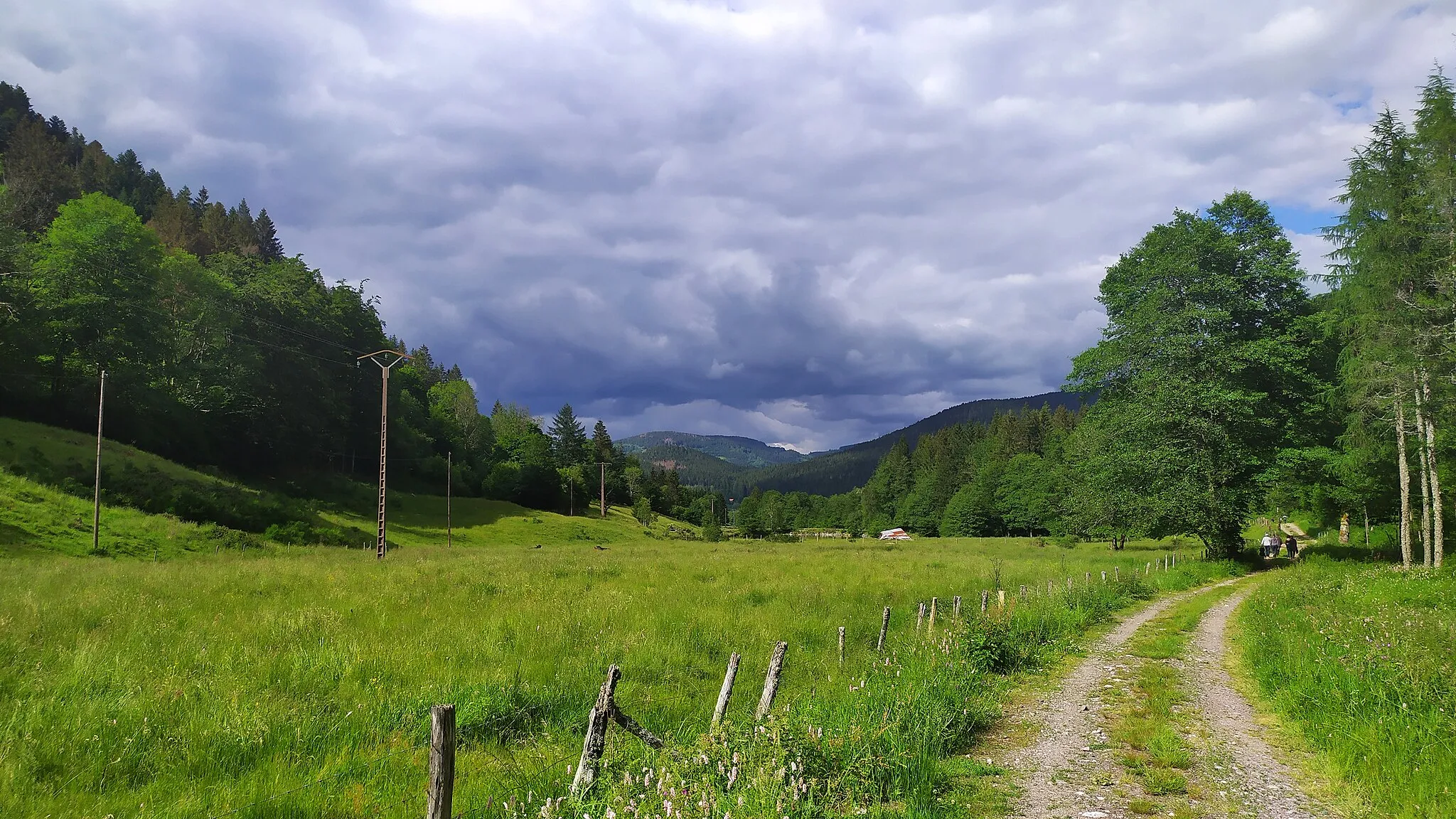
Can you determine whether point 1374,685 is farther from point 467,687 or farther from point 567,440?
point 567,440

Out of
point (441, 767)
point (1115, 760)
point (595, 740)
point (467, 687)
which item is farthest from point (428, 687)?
point (1115, 760)

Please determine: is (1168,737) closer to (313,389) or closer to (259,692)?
(259,692)

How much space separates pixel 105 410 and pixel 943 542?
7531 centimetres

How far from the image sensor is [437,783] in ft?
11.9

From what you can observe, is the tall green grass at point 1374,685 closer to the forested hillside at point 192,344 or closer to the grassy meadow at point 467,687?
the grassy meadow at point 467,687

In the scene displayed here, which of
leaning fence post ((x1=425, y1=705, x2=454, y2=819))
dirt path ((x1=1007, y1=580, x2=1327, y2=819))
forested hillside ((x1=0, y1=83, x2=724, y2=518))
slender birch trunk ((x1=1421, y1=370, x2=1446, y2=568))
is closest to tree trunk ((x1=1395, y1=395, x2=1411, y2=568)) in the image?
slender birch trunk ((x1=1421, y1=370, x2=1446, y2=568))

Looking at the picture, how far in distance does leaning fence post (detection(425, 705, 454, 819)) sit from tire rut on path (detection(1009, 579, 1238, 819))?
498 cm

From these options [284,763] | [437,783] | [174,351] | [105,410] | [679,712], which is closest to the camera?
[437,783]

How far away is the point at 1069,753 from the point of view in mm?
7320

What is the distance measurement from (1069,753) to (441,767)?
6.94 metres

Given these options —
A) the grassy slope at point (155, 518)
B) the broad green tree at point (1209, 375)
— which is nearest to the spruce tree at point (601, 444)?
the grassy slope at point (155, 518)

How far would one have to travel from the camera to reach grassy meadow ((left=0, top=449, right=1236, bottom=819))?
5.18 meters

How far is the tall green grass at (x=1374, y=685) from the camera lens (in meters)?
5.83

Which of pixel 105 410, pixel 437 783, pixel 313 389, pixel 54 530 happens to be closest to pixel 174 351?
pixel 105 410
